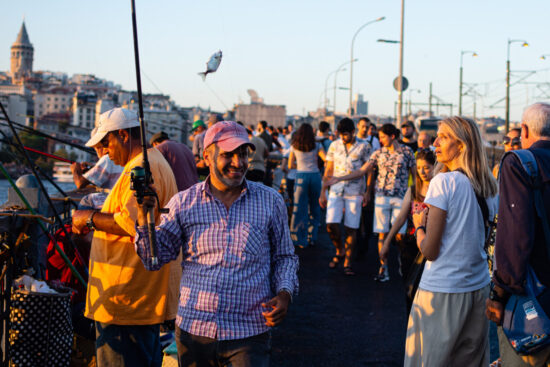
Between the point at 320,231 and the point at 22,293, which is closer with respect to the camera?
the point at 22,293

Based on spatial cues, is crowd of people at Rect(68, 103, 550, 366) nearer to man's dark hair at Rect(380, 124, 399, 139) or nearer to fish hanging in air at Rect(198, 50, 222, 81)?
fish hanging in air at Rect(198, 50, 222, 81)

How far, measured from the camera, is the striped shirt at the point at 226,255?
2.85 meters

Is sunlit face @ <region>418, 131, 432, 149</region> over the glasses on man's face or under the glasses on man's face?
over

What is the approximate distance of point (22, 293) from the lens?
4.00 metres

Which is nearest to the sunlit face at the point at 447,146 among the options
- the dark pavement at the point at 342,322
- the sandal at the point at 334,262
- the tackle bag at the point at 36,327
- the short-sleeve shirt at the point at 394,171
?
the dark pavement at the point at 342,322

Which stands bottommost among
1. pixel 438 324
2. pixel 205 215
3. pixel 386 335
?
pixel 386 335

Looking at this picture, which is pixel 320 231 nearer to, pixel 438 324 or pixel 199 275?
pixel 438 324

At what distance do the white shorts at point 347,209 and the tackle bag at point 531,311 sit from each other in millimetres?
5405

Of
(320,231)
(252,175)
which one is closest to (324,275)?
(252,175)

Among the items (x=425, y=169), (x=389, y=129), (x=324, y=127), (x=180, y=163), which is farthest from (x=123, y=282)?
(x=324, y=127)

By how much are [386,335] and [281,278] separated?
3.23m

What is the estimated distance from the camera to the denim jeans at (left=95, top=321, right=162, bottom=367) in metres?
3.37

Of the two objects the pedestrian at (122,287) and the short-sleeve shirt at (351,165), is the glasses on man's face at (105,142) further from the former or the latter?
the short-sleeve shirt at (351,165)

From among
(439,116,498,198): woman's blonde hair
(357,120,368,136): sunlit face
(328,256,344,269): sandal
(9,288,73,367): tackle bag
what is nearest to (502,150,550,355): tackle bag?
(439,116,498,198): woman's blonde hair
